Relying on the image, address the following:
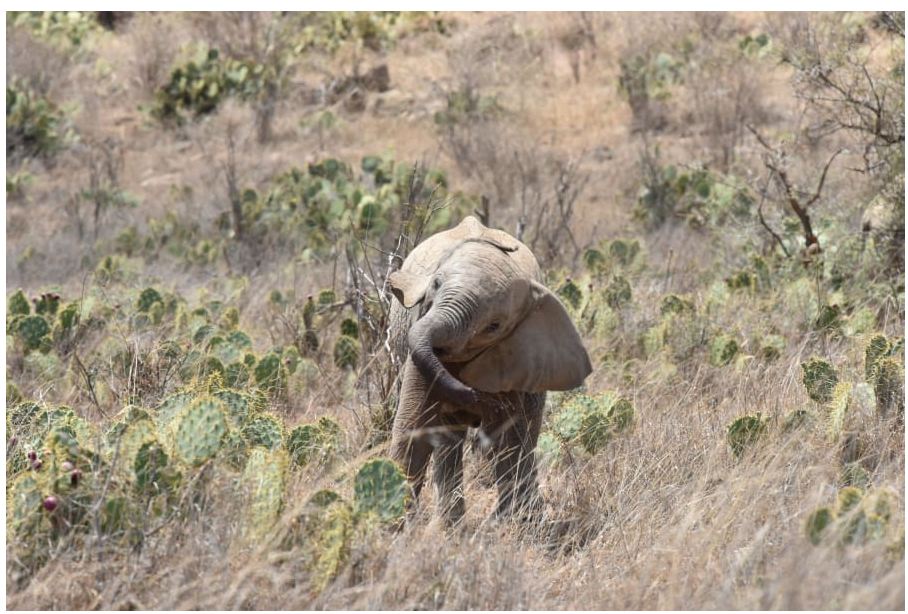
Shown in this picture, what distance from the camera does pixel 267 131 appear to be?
54.2 feet

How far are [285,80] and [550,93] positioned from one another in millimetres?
3646

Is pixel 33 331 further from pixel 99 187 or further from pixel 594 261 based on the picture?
pixel 99 187

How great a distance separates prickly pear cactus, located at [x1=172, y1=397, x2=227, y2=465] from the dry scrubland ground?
1 centimetres

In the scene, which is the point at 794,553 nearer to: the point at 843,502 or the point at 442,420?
the point at 843,502

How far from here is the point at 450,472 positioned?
5129 mm

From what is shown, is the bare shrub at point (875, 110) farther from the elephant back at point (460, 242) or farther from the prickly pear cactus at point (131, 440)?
the prickly pear cactus at point (131, 440)

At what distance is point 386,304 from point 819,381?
207 centimetres

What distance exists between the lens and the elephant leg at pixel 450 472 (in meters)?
4.95

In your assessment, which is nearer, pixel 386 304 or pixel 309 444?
pixel 309 444

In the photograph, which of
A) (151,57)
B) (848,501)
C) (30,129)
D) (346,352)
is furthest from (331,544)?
(151,57)

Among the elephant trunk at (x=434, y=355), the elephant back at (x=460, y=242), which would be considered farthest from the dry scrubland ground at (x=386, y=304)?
the elephant back at (x=460, y=242)

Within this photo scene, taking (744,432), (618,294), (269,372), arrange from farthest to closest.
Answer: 1. (618,294)
2. (269,372)
3. (744,432)

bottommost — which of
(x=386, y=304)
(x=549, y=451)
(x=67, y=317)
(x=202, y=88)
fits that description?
(x=549, y=451)

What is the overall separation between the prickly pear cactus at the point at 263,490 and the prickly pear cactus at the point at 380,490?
0.85 ft
